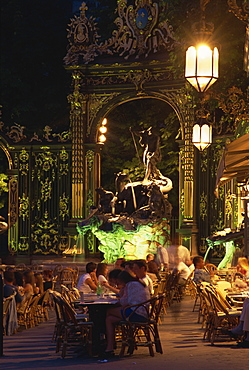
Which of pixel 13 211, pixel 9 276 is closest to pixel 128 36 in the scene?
pixel 13 211

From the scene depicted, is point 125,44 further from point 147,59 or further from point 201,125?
point 201,125

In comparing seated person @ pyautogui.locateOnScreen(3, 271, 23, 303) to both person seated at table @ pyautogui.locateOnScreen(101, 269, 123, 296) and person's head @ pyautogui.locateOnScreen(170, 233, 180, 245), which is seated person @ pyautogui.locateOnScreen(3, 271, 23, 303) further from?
person's head @ pyautogui.locateOnScreen(170, 233, 180, 245)

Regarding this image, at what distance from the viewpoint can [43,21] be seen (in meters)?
34.4

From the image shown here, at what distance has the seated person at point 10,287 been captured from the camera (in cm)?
1473

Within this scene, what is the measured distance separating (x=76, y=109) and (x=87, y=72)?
117cm

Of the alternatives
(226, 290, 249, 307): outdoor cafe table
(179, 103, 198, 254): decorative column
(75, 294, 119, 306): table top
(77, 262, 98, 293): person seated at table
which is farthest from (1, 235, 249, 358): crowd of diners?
(179, 103, 198, 254): decorative column

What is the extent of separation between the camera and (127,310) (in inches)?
464

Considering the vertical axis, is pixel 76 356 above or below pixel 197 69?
below

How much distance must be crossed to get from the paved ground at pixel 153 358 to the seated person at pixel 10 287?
64 cm

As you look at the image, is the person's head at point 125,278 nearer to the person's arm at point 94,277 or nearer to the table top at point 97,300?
the table top at point 97,300

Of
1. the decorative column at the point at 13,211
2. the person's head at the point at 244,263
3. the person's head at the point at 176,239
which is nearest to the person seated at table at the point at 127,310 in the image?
the person's head at the point at 244,263

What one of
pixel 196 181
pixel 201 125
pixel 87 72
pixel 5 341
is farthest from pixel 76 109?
pixel 5 341

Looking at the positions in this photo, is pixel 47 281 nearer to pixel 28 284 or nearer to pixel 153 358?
pixel 28 284

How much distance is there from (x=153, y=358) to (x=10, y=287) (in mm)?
4128
